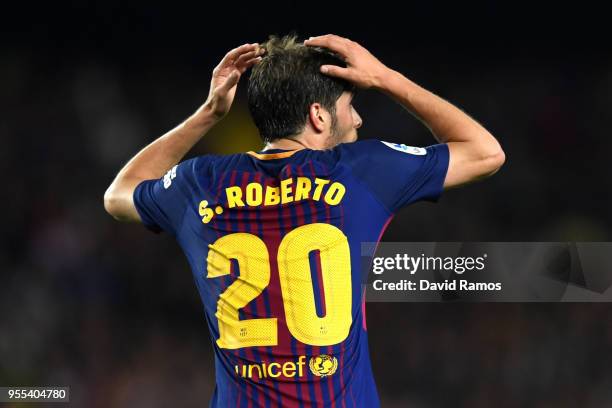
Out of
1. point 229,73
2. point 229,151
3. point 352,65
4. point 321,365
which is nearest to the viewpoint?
point 321,365

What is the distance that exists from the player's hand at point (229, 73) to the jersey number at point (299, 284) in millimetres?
401

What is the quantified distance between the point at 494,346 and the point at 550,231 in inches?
33.9

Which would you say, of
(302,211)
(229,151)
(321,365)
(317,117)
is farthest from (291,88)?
(229,151)

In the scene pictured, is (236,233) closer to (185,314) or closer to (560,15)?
(185,314)

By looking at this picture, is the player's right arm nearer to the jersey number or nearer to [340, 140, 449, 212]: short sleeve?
[340, 140, 449, 212]: short sleeve

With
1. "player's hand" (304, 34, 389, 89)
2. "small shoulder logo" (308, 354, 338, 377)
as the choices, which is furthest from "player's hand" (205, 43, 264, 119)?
"small shoulder logo" (308, 354, 338, 377)

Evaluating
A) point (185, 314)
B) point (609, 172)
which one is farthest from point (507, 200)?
point (185, 314)

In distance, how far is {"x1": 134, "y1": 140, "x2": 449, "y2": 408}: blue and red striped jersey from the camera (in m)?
1.32

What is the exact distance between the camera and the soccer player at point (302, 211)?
4.33 ft

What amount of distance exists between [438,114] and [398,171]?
0.17 meters

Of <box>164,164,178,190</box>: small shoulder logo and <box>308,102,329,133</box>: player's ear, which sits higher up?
<box>308,102,329,133</box>: player's ear

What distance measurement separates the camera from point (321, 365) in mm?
1314

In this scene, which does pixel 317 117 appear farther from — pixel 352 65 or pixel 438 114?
pixel 438 114

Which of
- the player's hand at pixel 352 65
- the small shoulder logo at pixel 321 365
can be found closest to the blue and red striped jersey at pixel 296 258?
the small shoulder logo at pixel 321 365
